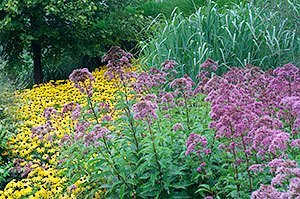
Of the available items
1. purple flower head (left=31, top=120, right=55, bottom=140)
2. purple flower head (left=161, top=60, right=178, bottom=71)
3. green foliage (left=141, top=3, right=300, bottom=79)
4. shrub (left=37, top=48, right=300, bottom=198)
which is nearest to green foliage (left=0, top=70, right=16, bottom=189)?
purple flower head (left=31, top=120, right=55, bottom=140)

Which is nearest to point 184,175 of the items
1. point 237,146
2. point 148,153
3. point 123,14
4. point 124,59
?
point 148,153

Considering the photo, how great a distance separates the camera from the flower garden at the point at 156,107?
2.78 m

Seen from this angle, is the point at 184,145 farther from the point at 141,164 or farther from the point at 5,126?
the point at 5,126

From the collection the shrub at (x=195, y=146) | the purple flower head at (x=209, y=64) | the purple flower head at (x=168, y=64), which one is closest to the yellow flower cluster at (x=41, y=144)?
the shrub at (x=195, y=146)

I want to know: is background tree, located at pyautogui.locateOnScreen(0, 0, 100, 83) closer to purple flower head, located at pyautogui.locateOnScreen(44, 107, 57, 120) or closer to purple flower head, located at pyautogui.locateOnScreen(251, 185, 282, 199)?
purple flower head, located at pyautogui.locateOnScreen(44, 107, 57, 120)

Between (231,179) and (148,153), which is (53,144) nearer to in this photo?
(148,153)

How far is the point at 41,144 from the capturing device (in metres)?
4.90

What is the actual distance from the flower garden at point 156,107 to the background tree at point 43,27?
21mm

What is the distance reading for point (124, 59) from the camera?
11.4ft

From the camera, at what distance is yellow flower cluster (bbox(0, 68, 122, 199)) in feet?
12.4

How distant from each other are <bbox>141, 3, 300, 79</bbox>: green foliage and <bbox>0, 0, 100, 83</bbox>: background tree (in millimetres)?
1866

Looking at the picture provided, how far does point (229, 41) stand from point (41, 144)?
8.69ft

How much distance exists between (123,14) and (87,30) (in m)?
0.75

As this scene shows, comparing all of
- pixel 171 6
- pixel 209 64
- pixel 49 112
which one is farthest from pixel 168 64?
pixel 171 6
